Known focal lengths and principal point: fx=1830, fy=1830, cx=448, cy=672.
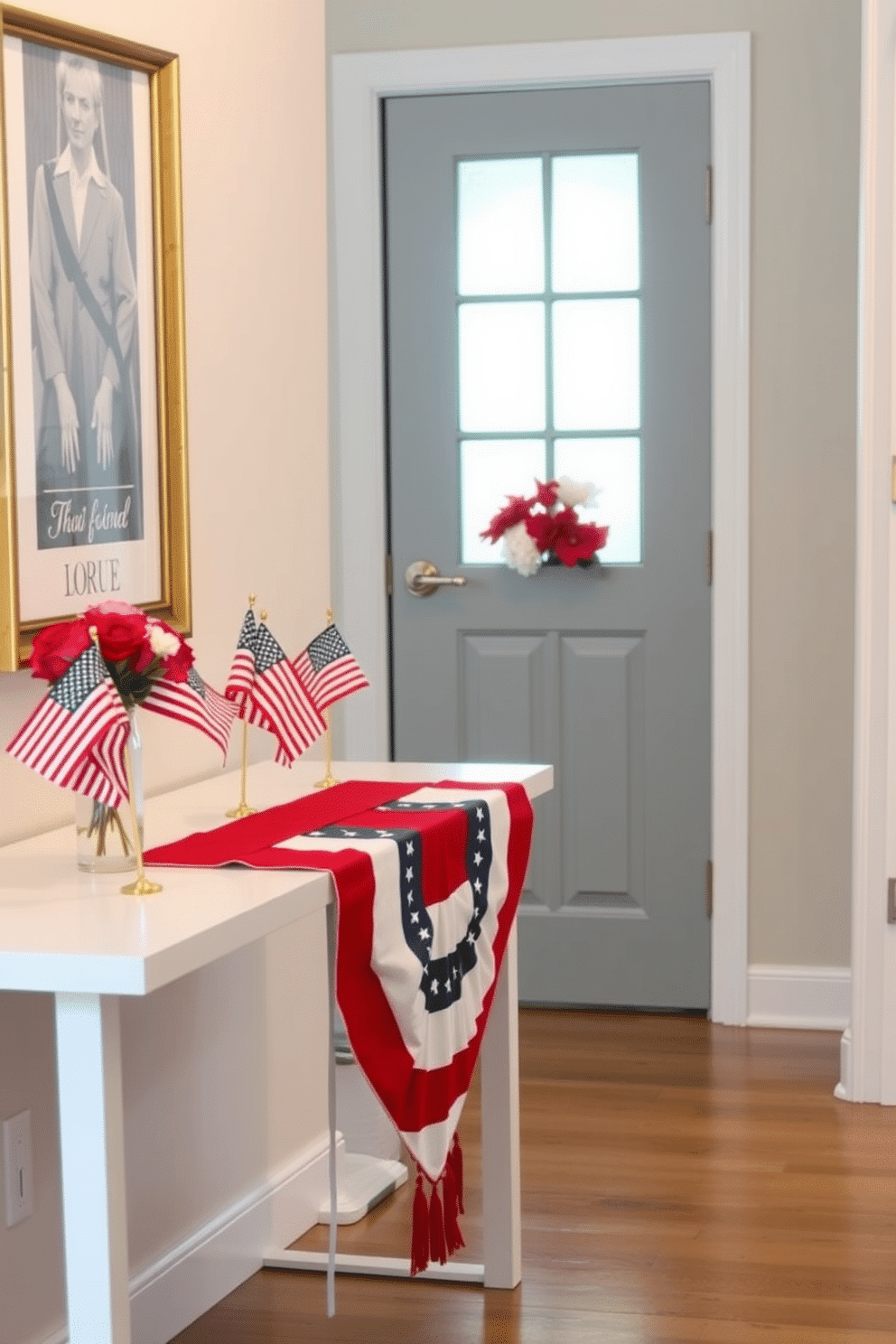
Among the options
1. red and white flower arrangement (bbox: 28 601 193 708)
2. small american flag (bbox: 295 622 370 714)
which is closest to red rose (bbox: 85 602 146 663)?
red and white flower arrangement (bbox: 28 601 193 708)

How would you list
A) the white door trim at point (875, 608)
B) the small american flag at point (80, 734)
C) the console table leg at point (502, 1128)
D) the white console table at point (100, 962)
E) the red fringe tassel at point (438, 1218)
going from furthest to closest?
the white door trim at point (875, 608) < the console table leg at point (502, 1128) < the red fringe tassel at point (438, 1218) < the small american flag at point (80, 734) < the white console table at point (100, 962)

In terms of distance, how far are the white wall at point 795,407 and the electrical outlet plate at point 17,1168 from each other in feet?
7.59

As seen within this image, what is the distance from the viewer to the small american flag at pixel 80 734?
1.91 m

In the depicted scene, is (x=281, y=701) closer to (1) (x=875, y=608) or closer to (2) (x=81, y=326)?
(2) (x=81, y=326)

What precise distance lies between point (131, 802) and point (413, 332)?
2521 mm

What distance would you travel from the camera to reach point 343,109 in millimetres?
4266

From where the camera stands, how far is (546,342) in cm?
426

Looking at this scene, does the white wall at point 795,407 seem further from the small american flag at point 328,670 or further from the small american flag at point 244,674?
the small american flag at point 244,674

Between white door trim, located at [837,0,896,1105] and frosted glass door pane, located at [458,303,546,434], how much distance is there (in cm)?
89

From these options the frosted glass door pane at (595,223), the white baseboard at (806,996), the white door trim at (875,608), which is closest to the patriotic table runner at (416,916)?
the white door trim at (875,608)

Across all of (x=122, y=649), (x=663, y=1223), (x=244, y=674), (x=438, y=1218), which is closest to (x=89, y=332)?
(x=244, y=674)

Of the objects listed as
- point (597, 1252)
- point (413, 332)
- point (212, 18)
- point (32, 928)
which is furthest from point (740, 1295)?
point (413, 332)

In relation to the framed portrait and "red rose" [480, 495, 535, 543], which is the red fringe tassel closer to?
the framed portrait

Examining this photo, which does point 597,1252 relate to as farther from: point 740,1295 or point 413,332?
point 413,332
